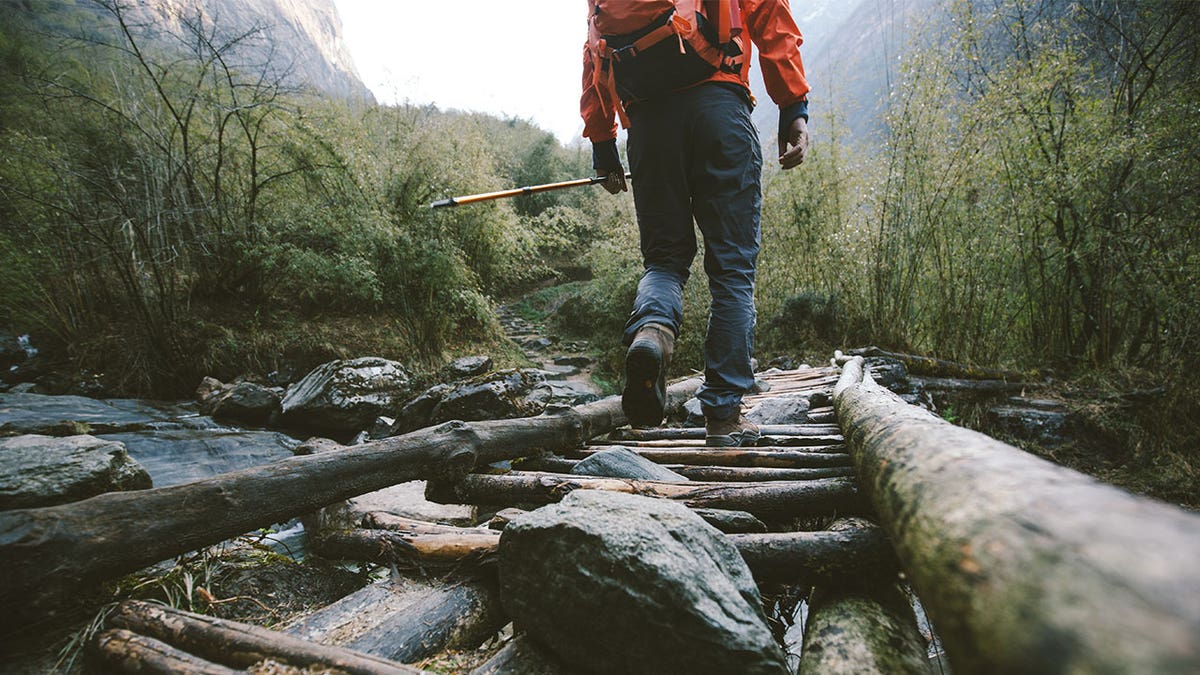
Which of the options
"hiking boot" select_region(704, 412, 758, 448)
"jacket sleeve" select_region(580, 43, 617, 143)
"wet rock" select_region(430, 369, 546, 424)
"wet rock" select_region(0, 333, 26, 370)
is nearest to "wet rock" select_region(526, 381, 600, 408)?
"wet rock" select_region(430, 369, 546, 424)

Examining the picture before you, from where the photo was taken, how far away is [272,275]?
7414mm

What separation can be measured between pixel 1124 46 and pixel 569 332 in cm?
1091

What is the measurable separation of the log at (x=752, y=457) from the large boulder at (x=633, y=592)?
1084 millimetres

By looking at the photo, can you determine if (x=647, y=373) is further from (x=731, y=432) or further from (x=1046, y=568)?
(x=1046, y=568)

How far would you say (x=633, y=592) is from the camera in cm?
87

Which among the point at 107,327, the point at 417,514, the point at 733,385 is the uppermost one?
the point at 107,327

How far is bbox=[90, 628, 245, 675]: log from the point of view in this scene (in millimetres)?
881

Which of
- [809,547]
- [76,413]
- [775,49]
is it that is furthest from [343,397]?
[809,547]

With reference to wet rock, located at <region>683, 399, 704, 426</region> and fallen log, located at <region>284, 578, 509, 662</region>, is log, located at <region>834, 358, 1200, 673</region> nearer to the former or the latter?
fallen log, located at <region>284, 578, 509, 662</region>

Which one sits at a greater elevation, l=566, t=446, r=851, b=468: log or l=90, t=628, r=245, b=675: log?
l=90, t=628, r=245, b=675: log

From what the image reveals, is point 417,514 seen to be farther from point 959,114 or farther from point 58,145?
point 58,145

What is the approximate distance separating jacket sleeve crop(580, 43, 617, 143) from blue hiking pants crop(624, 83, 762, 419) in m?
0.26

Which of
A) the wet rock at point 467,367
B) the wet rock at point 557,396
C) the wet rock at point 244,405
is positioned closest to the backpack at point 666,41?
the wet rock at point 557,396

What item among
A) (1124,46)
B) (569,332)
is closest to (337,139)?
(569,332)
